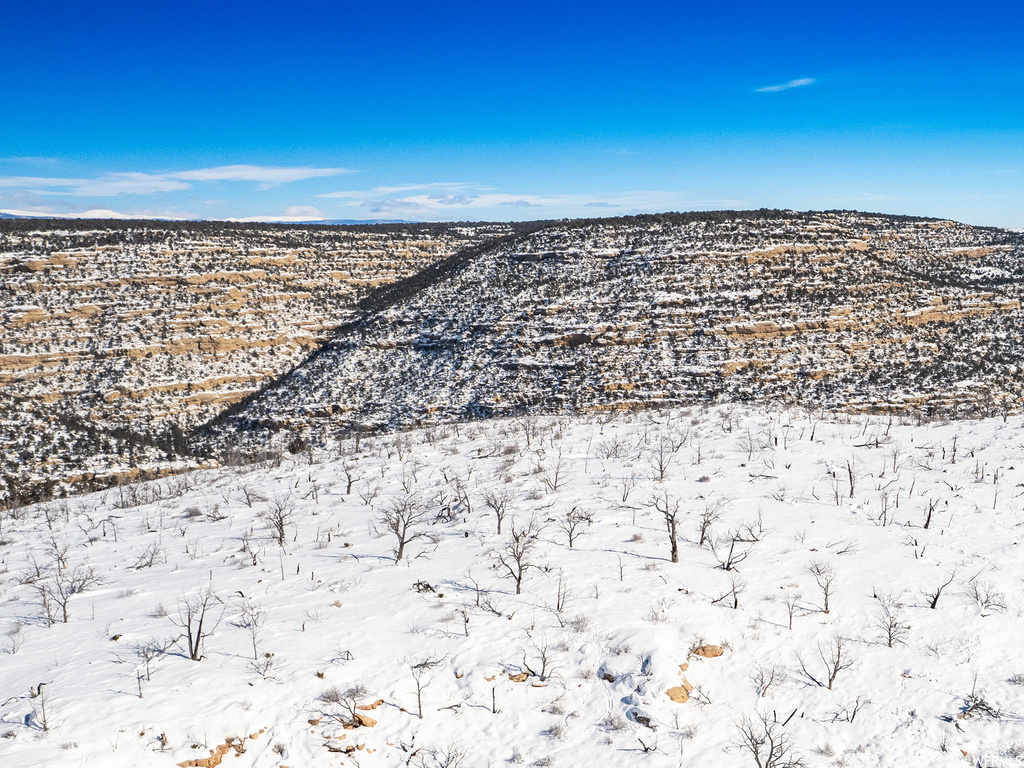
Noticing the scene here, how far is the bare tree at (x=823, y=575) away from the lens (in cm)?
748

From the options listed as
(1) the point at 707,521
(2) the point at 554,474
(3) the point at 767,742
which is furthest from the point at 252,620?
(2) the point at 554,474

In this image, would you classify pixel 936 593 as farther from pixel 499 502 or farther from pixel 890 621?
pixel 499 502

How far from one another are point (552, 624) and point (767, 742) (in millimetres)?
2515

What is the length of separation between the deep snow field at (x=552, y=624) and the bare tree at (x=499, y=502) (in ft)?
0.28

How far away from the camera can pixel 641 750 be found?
5379 millimetres

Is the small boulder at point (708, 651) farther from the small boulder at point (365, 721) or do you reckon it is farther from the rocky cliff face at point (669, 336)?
the rocky cliff face at point (669, 336)

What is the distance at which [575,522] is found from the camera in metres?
9.80

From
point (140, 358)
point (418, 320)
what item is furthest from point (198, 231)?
point (418, 320)

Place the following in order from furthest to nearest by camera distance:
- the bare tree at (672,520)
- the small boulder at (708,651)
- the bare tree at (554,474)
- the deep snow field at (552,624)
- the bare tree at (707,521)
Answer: the bare tree at (554,474), the bare tree at (707,521), the bare tree at (672,520), the small boulder at (708,651), the deep snow field at (552,624)

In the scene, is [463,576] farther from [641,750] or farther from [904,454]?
[904,454]

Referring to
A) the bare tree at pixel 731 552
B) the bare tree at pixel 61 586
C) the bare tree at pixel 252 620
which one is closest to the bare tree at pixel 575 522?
the bare tree at pixel 731 552

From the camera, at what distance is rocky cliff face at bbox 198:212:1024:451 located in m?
32.7

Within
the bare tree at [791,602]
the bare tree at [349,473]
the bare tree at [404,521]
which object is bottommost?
the bare tree at [349,473]

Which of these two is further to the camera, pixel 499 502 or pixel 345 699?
pixel 499 502
